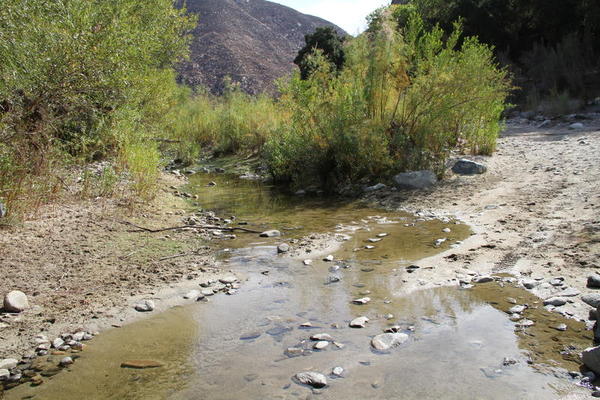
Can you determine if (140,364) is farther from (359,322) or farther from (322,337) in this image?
(359,322)

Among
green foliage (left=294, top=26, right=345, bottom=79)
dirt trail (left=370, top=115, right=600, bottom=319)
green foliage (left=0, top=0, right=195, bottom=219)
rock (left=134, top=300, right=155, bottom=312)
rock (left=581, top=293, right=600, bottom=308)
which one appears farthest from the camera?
green foliage (left=294, top=26, right=345, bottom=79)

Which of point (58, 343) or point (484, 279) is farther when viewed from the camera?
point (484, 279)

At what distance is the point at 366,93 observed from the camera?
34.1 ft

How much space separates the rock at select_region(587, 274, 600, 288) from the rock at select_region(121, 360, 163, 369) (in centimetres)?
384

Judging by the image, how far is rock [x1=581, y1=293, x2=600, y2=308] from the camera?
3893 millimetres

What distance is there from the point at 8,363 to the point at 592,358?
4060 millimetres

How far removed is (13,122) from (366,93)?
691 centimetres

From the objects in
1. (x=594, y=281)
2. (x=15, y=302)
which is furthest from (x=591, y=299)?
(x=15, y=302)

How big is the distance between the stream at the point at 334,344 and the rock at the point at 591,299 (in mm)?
307

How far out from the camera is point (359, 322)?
4023mm

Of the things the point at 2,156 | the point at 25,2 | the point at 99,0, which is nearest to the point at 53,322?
the point at 2,156

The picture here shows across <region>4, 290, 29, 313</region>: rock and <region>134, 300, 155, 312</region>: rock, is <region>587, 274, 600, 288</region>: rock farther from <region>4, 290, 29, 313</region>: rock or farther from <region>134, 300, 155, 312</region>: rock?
<region>4, 290, 29, 313</region>: rock

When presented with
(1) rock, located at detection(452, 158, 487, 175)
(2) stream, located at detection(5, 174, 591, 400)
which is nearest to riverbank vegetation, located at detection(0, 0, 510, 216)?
(1) rock, located at detection(452, 158, 487, 175)

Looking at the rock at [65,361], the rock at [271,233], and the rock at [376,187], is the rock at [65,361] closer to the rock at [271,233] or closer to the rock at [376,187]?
the rock at [271,233]
